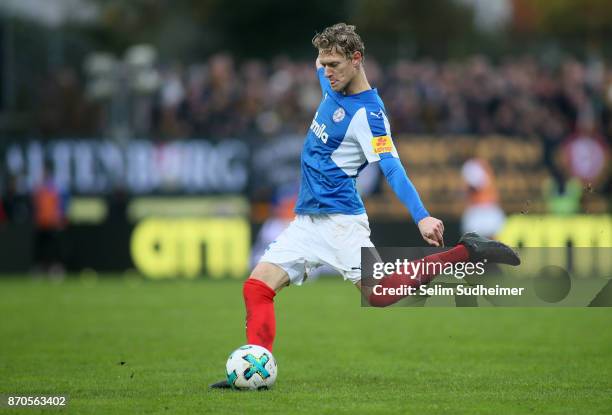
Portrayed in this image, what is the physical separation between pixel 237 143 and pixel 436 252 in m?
15.6

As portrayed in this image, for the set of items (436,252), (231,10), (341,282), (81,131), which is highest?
(231,10)

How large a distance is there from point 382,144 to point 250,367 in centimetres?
189

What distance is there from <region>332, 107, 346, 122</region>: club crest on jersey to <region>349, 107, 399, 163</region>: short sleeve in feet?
0.32


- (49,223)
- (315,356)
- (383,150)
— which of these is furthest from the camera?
(49,223)

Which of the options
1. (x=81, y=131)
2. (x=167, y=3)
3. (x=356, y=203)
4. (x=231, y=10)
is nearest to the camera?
(x=356, y=203)

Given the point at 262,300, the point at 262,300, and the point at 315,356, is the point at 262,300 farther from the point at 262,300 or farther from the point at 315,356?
the point at 315,356

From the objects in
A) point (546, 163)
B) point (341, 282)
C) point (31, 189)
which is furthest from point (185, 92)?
point (546, 163)

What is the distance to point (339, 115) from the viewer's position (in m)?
8.82

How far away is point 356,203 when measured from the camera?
9023 millimetres

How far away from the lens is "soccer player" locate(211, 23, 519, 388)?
8664mm

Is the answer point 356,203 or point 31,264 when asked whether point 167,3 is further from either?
point 356,203

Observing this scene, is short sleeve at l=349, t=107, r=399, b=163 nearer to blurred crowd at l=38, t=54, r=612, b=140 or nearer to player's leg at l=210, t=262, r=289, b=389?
player's leg at l=210, t=262, r=289, b=389

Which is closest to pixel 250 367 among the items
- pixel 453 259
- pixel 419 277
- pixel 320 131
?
pixel 419 277

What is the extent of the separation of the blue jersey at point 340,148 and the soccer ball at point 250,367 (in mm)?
1119
